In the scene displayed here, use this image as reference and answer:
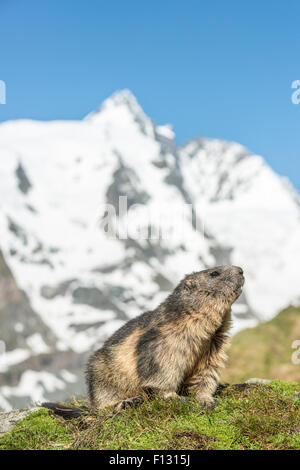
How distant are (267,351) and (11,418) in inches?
696

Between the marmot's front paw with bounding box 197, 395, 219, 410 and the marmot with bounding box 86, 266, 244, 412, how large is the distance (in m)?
0.02

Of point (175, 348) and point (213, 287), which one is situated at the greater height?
point (213, 287)

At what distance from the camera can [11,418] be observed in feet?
43.4

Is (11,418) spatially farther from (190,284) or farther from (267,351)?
(267,351)

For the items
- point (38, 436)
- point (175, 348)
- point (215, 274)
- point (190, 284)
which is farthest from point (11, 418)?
point (215, 274)

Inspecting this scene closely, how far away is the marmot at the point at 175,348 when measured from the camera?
1227cm

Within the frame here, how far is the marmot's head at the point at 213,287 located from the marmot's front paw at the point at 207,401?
2113mm

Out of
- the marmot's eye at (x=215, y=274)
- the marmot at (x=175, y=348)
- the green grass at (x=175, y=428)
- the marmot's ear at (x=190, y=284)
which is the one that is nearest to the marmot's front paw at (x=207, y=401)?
the marmot at (x=175, y=348)

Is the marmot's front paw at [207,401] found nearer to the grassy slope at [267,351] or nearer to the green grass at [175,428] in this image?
the green grass at [175,428]

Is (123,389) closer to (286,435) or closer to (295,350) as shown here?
(286,435)

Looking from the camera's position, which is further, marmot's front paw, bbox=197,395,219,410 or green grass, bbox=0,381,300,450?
marmot's front paw, bbox=197,395,219,410

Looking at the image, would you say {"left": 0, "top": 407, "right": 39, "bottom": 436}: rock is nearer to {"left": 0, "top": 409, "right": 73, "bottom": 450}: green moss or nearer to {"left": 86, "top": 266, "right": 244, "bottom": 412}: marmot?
{"left": 0, "top": 409, "right": 73, "bottom": 450}: green moss

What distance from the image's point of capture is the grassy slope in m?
26.0

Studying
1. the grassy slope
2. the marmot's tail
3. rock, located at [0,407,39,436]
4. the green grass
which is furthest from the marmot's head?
the grassy slope
